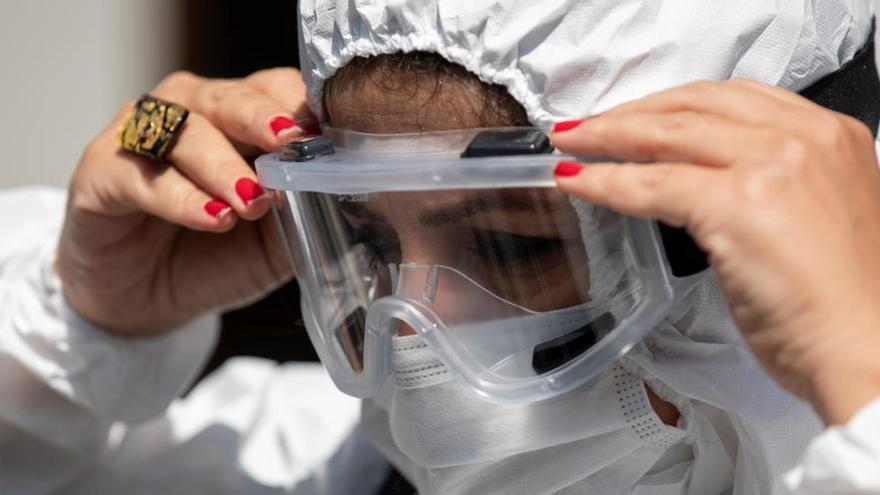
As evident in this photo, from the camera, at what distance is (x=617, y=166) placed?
105cm

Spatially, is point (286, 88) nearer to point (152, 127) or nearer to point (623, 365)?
point (152, 127)

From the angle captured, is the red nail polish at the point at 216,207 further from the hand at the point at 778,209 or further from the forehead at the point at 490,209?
the hand at the point at 778,209

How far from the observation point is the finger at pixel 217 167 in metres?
1.48

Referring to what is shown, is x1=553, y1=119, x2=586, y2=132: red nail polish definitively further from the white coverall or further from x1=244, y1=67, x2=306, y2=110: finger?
the white coverall

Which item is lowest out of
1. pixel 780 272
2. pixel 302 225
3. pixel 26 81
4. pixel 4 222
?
pixel 26 81

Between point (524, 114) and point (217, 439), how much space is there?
107 centimetres

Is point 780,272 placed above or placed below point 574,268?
above

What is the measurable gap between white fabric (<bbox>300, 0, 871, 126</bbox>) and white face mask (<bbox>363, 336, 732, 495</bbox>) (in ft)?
1.03

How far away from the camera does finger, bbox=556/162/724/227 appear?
100cm

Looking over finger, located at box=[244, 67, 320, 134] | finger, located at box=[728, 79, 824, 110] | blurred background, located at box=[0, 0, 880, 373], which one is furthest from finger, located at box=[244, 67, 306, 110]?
blurred background, located at box=[0, 0, 880, 373]

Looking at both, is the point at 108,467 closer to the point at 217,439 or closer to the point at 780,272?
the point at 217,439

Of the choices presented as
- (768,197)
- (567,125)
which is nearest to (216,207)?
(567,125)

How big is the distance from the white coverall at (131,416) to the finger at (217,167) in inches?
17.7

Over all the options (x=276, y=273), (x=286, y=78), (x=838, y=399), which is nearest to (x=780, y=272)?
(x=838, y=399)
